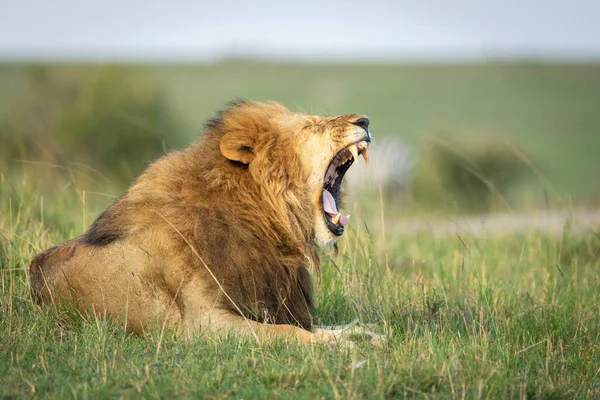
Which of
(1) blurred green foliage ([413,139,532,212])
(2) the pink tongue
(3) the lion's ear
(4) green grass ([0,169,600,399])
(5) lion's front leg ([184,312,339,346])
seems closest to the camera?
(4) green grass ([0,169,600,399])

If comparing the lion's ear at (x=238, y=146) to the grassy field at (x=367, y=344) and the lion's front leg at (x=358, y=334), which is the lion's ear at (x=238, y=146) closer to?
the grassy field at (x=367, y=344)

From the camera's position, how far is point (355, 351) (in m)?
4.20

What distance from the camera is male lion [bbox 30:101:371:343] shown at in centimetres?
454

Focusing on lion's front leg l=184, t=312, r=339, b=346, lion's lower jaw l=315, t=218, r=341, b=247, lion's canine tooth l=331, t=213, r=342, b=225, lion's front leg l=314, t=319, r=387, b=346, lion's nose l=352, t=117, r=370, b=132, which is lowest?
lion's front leg l=314, t=319, r=387, b=346

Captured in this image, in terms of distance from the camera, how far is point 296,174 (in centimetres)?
476

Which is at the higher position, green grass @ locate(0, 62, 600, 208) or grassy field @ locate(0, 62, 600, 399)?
grassy field @ locate(0, 62, 600, 399)

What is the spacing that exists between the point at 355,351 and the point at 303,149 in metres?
1.20

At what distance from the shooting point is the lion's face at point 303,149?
4727 millimetres

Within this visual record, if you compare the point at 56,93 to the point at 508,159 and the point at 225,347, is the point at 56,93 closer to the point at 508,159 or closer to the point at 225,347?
the point at 508,159

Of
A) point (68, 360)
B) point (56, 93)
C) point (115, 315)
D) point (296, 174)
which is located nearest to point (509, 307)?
point (296, 174)

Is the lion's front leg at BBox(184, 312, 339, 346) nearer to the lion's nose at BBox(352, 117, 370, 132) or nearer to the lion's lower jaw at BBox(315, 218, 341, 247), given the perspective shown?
the lion's lower jaw at BBox(315, 218, 341, 247)

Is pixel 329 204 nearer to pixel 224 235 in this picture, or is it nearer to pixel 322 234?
pixel 322 234

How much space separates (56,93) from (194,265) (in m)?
20.5

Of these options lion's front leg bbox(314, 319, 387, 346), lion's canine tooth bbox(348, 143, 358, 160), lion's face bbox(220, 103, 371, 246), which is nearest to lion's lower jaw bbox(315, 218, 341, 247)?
lion's face bbox(220, 103, 371, 246)
